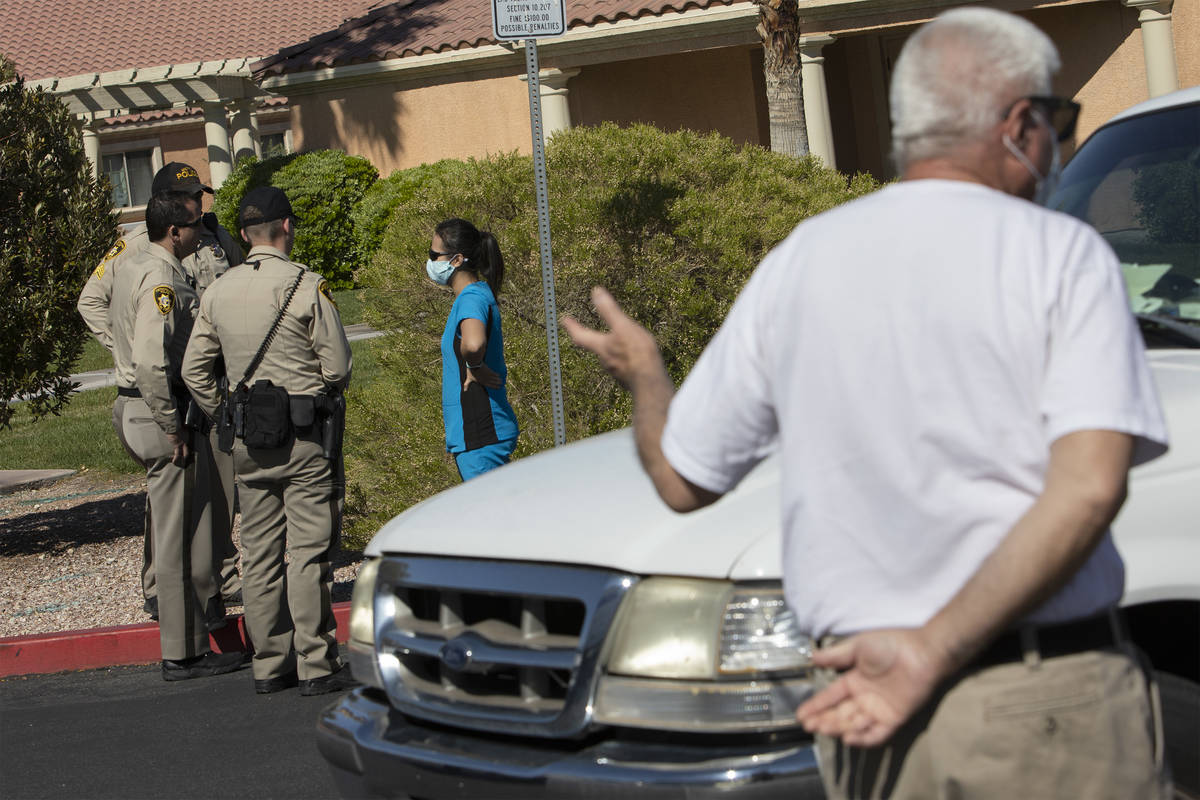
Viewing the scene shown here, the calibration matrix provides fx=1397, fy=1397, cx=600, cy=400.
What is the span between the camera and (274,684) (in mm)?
5773

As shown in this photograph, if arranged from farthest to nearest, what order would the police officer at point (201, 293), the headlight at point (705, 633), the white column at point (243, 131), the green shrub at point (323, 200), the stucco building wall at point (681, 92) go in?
1. the white column at point (243, 131)
2. the green shrub at point (323, 200)
3. the stucco building wall at point (681, 92)
4. the police officer at point (201, 293)
5. the headlight at point (705, 633)

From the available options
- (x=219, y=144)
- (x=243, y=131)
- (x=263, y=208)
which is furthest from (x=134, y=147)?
(x=263, y=208)

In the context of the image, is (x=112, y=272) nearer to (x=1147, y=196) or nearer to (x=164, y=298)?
(x=164, y=298)

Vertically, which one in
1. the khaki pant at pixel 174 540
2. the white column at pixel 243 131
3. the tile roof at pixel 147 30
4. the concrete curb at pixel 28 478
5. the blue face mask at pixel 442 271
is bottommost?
the concrete curb at pixel 28 478

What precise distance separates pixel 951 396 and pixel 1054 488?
0.60ft

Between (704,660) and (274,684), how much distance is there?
139 inches

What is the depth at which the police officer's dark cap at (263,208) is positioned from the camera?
5543mm

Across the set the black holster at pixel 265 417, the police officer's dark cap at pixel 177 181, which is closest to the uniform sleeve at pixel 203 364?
the black holster at pixel 265 417

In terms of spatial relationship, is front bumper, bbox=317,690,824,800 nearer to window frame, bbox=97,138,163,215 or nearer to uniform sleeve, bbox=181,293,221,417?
uniform sleeve, bbox=181,293,221,417

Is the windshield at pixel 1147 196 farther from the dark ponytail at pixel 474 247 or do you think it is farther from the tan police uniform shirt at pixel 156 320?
the tan police uniform shirt at pixel 156 320

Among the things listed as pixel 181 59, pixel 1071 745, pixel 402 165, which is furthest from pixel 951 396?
pixel 181 59

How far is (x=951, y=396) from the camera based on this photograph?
1906 millimetres

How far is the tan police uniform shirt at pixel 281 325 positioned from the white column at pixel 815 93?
14216 millimetres

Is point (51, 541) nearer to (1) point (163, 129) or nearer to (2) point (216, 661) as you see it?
(2) point (216, 661)
